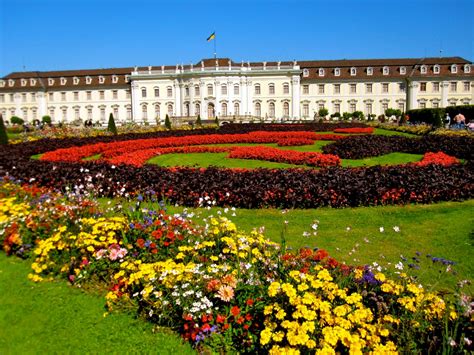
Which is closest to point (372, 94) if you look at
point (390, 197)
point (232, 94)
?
point (232, 94)

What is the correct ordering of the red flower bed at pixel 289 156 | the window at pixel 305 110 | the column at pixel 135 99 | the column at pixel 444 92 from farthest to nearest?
the column at pixel 135 99, the window at pixel 305 110, the column at pixel 444 92, the red flower bed at pixel 289 156

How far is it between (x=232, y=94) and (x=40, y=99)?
92.6ft

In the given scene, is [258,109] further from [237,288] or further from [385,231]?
[237,288]

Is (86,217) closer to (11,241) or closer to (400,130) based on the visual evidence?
(11,241)

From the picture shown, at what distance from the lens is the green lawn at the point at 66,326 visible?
137 inches

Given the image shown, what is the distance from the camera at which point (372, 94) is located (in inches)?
2143

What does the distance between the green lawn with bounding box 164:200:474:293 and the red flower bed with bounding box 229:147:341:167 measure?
4.16 meters

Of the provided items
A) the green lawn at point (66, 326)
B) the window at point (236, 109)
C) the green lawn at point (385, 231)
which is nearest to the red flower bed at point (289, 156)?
the green lawn at point (385, 231)

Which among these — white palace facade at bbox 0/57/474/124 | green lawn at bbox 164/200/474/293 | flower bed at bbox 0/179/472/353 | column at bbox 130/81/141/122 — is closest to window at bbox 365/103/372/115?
white palace facade at bbox 0/57/474/124

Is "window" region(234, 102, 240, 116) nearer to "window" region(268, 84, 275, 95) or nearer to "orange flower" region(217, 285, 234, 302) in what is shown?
"window" region(268, 84, 275, 95)

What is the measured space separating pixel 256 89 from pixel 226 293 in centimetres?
5288

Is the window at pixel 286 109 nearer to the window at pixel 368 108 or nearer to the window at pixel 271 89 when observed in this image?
the window at pixel 271 89

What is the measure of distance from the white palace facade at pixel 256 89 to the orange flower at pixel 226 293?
46379 mm

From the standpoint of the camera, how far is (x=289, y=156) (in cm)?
1194
